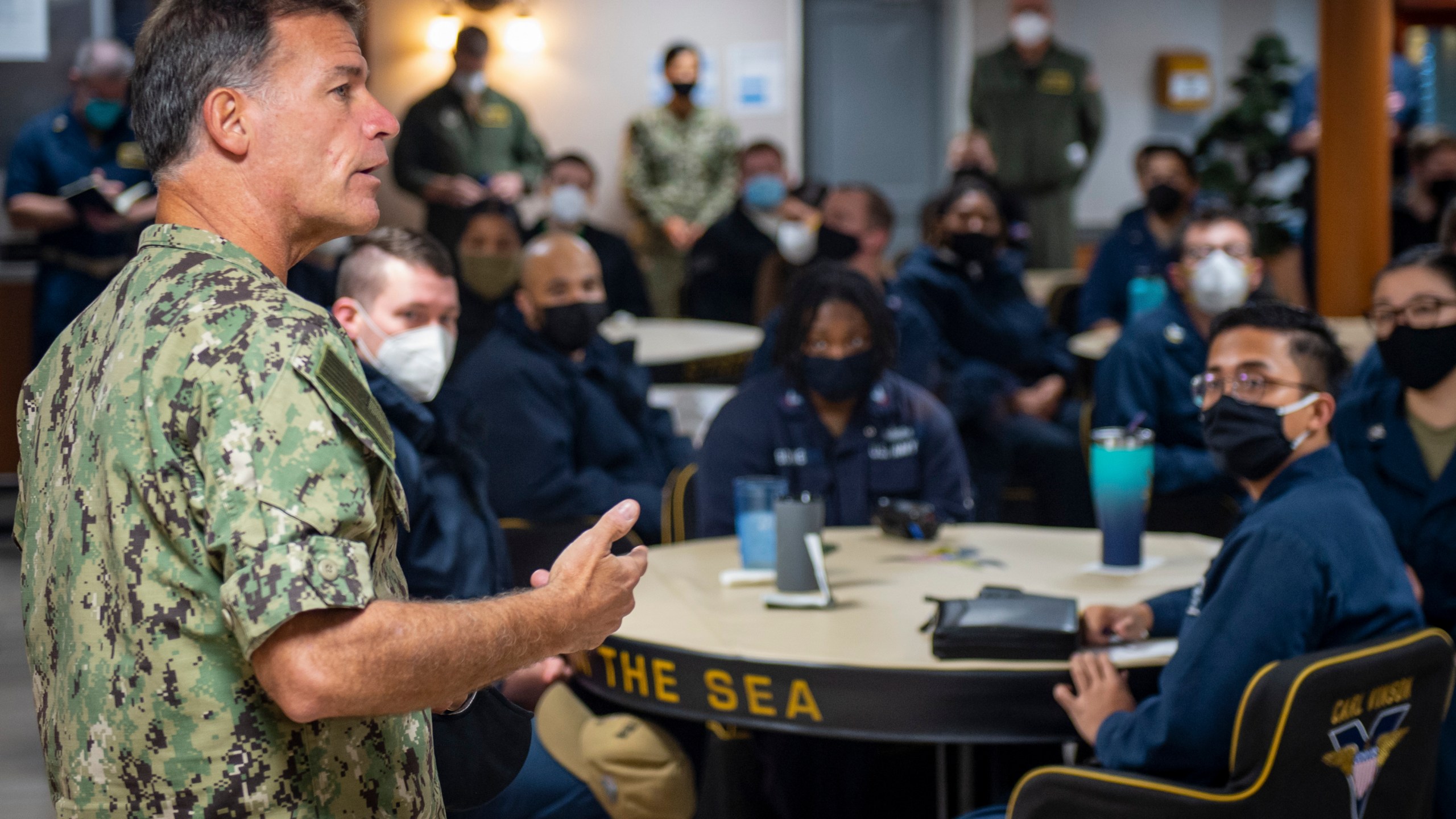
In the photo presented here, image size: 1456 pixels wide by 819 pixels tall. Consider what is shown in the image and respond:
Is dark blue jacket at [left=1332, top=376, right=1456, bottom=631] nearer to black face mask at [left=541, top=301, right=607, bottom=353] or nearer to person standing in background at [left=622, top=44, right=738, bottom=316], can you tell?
black face mask at [left=541, top=301, right=607, bottom=353]

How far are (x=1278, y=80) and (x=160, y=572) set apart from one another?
767cm

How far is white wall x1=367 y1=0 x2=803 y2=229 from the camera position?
9164 millimetres

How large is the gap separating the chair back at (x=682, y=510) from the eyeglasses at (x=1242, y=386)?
4.29 ft

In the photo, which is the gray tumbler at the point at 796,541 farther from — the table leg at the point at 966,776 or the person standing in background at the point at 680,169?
the person standing in background at the point at 680,169

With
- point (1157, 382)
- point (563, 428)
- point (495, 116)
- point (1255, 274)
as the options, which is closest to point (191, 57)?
point (563, 428)

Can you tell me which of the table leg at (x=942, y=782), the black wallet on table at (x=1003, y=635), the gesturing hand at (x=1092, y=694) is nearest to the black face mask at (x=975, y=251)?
the table leg at (x=942, y=782)

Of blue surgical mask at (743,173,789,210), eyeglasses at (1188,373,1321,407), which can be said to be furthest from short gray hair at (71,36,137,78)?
eyeglasses at (1188,373,1321,407)

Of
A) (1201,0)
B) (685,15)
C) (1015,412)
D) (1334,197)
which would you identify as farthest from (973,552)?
(1201,0)

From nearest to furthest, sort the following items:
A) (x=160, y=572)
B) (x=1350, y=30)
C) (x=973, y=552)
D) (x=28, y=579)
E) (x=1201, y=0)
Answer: (x=160, y=572) < (x=28, y=579) < (x=973, y=552) < (x=1350, y=30) < (x=1201, y=0)

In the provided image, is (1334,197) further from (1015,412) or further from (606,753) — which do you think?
(606,753)

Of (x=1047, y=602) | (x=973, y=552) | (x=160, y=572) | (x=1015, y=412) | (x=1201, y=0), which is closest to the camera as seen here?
(x=160, y=572)

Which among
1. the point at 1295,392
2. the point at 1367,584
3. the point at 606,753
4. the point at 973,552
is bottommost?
the point at 606,753

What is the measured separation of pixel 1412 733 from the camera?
1.85 meters

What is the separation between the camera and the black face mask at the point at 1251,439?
2199mm
